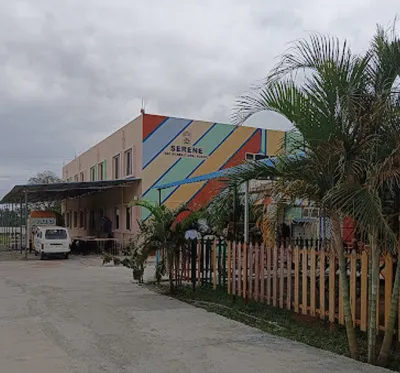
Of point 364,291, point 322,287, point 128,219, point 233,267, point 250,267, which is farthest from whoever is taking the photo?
point 128,219

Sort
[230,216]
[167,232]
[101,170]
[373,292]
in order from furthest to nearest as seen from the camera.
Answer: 1. [101,170]
2. [230,216]
3. [167,232]
4. [373,292]

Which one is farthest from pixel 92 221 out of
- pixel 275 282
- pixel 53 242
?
pixel 275 282

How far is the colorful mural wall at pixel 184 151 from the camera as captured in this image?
23.0m

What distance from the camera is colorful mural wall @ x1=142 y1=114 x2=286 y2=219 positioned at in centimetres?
2298

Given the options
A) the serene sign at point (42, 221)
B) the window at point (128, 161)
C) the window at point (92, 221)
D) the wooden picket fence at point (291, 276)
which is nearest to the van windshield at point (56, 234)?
the window at point (128, 161)

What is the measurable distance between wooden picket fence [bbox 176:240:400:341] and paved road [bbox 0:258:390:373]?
3.21 ft

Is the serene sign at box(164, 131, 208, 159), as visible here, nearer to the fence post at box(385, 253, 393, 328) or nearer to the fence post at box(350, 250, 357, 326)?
the fence post at box(350, 250, 357, 326)

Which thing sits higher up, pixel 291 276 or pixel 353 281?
pixel 353 281

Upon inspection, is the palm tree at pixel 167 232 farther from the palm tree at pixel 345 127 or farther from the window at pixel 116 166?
the window at pixel 116 166

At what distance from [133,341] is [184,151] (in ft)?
58.4

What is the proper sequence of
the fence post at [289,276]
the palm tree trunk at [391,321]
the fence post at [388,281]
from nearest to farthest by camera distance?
1. the palm tree trunk at [391,321]
2. the fence post at [388,281]
3. the fence post at [289,276]

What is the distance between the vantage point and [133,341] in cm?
646

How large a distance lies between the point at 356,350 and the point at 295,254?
2.20m

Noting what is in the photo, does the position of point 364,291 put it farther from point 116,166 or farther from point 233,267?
point 116,166
